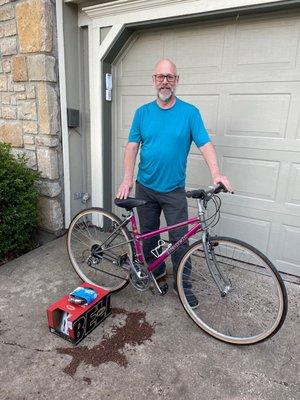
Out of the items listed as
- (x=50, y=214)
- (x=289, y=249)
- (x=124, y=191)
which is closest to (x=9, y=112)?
(x=50, y=214)

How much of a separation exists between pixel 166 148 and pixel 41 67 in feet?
5.71

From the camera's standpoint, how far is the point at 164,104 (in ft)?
6.87

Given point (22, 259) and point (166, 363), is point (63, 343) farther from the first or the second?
point (22, 259)

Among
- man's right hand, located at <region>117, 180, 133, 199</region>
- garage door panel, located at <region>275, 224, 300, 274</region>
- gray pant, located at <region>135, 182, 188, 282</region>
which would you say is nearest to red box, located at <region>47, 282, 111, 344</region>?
gray pant, located at <region>135, 182, 188, 282</region>

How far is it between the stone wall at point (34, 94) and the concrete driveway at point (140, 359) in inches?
51.1

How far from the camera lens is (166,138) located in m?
2.07

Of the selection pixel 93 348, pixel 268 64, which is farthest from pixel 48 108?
pixel 93 348

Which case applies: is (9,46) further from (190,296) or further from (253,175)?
(190,296)

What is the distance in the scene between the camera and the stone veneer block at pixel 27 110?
10.2 ft

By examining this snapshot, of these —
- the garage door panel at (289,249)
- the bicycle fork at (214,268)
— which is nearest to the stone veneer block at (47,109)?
the bicycle fork at (214,268)

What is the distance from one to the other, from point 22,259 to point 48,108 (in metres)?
1.57

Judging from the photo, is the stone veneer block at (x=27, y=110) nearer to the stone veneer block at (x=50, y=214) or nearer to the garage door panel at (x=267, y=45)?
the stone veneer block at (x=50, y=214)

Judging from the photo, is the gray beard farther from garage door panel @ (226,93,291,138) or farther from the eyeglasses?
garage door panel @ (226,93,291,138)

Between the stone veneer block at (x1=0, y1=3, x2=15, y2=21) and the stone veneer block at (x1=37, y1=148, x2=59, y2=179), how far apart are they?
1.36 m
